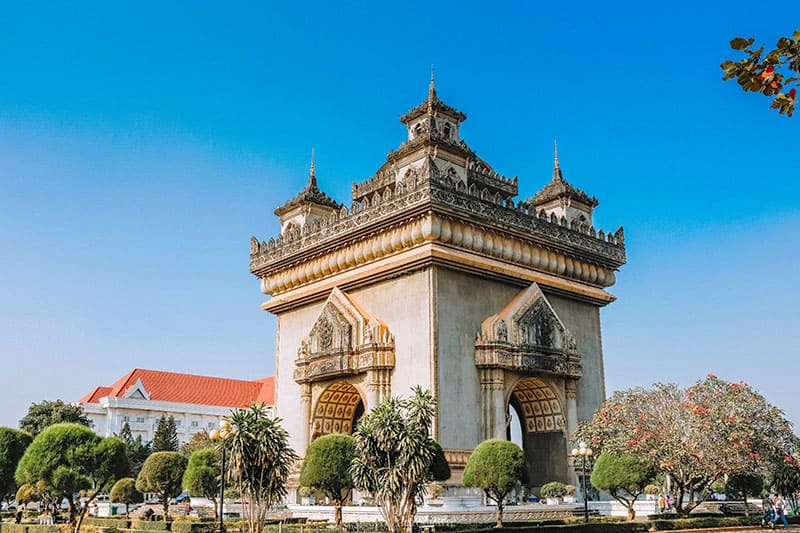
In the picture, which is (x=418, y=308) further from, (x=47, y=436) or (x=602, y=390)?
(x=47, y=436)

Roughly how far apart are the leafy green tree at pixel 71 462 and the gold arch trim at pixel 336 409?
249 inches

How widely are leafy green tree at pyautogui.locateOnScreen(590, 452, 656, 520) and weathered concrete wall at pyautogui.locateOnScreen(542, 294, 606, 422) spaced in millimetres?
4177

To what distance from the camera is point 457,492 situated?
21.2 metres

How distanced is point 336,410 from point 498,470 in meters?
9.04

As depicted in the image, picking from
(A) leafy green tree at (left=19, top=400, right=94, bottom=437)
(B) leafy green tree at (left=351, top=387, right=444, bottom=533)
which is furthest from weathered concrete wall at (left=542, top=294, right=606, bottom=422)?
(A) leafy green tree at (left=19, top=400, right=94, bottom=437)

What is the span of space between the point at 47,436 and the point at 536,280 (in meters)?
15.8

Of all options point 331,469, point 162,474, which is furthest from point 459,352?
point 162,474

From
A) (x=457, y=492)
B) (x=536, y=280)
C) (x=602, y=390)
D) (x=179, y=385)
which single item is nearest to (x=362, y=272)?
(x=536, y=280)

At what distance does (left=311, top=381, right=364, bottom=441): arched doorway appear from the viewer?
84.2ft

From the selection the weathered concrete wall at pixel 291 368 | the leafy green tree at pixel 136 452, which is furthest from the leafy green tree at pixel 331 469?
the leafy green tree at pixel 136 452

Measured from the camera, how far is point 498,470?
60.8ft

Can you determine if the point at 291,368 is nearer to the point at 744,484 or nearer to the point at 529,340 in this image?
the point at 529,340

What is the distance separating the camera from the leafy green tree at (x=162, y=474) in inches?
1082

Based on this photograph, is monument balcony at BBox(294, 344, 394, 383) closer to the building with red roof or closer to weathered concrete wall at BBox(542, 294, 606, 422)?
weathered concrete wall at BBox(542, 294, 606, 422)
